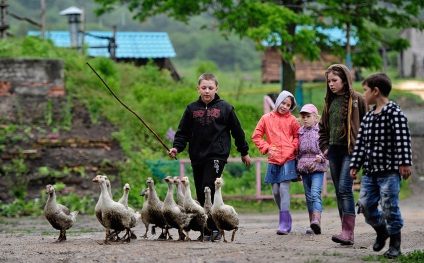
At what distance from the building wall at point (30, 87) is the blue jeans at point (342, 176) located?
40.4 ft

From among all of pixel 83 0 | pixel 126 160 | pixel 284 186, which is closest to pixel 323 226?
pixel 284 186

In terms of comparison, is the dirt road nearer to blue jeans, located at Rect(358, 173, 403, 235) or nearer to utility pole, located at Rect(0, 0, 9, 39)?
blue jeans, located at Rect(358, 173, 403, 235)

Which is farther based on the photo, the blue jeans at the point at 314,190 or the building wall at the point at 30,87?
the building wall at the point at 30,87

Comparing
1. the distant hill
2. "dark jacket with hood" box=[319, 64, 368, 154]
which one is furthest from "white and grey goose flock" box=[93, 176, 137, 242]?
the distant hill

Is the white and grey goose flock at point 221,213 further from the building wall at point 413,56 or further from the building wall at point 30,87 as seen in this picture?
the building wall at point 413,56

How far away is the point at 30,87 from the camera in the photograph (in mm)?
21922

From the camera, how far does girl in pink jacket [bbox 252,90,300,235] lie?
11.8 m

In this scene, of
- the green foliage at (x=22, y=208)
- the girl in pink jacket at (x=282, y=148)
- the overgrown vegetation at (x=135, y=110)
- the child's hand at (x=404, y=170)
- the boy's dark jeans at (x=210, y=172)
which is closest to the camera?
the child's hand at (x=404, y=170)

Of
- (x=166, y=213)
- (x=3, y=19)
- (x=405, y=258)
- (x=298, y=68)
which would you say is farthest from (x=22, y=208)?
(x=298, y=68)

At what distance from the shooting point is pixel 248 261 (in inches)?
320

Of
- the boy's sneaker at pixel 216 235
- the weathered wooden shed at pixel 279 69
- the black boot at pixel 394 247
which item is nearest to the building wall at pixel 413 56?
the weathered wooden shed at pixel 279 69

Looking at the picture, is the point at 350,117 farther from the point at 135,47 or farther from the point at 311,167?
the point at 135,47

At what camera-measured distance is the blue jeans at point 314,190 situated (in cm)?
1155

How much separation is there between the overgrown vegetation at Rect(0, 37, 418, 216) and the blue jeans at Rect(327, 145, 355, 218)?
796 centimetres
